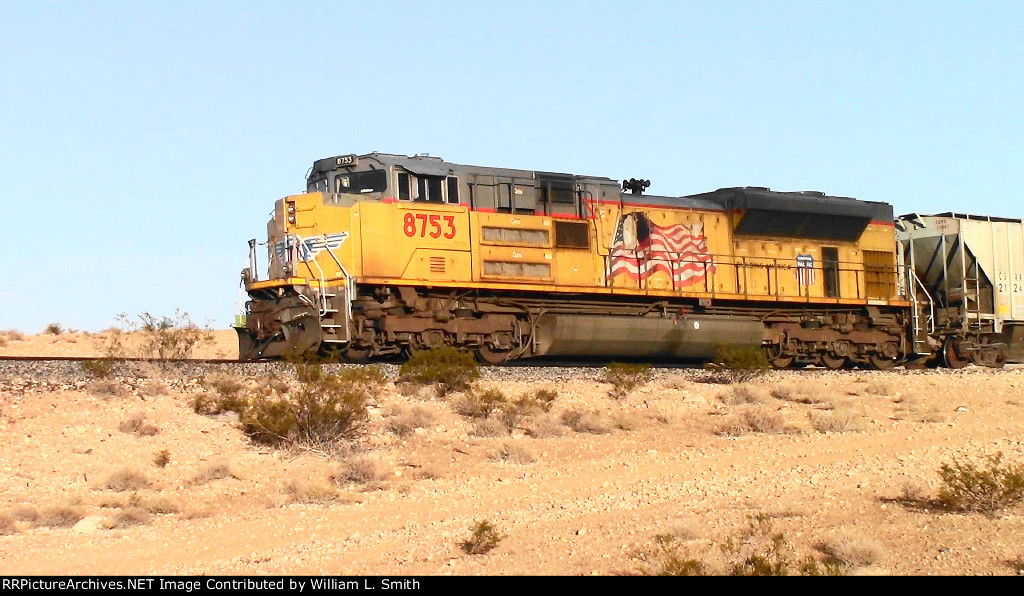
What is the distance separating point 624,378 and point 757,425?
9.91 feet

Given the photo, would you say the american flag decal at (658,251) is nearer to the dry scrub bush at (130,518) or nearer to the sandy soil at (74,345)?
the dry scrub bush at (130,518)

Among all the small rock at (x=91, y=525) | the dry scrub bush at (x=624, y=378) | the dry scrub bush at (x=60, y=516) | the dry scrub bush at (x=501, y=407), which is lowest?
the small rock at (x=91, y=525)

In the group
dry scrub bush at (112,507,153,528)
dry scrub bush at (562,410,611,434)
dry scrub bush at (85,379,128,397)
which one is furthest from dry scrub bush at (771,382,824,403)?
dry scrub bush at (112,507,153,528)

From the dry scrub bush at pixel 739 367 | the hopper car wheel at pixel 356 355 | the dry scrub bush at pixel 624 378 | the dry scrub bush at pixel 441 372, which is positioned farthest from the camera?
the dry scrub bush at pixel 739 367

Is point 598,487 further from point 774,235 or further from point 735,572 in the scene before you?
point 774,235

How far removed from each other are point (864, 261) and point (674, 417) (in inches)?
420

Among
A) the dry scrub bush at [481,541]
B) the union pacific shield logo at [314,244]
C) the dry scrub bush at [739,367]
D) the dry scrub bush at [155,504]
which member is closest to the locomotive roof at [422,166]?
the union pacific shield logo at [314,244]

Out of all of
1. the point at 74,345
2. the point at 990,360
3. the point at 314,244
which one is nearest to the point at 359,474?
the point at 314,244

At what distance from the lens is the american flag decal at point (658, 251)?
797 inches

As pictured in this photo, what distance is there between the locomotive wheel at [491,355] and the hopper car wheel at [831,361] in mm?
7640

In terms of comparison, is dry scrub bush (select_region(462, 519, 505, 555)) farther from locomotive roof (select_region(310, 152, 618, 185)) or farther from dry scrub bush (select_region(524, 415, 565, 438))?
locomotive roof (select_region(310, 152, 618, 185))

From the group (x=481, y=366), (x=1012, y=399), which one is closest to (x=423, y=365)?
(x=481, y=366)

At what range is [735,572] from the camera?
693 centimetres

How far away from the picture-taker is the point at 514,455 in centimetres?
1209
